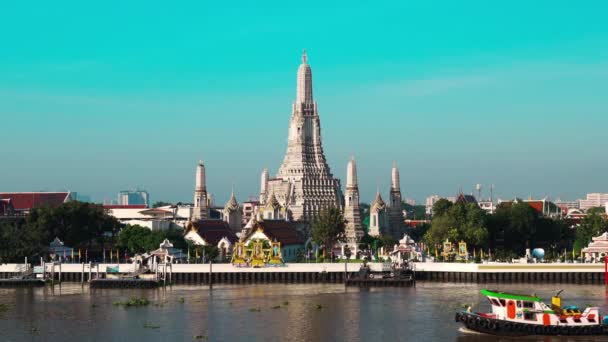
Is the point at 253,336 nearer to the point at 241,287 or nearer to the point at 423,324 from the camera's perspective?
the point at 423,324

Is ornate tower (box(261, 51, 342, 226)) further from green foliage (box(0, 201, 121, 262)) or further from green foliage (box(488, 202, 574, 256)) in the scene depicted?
green foliage (box(0, 201, 121, 262))

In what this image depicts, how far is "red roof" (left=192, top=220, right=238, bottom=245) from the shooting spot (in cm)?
10348

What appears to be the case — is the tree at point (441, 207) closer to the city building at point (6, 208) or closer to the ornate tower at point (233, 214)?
the ornate tower at point (233, 214)

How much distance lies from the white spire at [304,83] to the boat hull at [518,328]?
91.0m

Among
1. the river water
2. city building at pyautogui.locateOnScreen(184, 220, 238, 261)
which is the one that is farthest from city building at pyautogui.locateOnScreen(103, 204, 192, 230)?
the river water

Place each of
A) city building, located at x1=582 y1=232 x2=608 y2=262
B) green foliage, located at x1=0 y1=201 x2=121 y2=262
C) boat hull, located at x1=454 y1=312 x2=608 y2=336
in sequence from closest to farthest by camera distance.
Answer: boat hull, located at x1=454 y1=312 x2=608 y2=336
green foliage, located at x1=0 y1=201 x2=121 y2=262
city building, located at x1=582 y1=232 x2=608 y2=262

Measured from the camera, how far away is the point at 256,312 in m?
62.2

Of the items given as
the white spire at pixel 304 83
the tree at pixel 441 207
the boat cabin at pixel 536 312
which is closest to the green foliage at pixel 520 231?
the tree at pixel 441 207

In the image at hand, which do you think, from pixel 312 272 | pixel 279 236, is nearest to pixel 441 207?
pixel 279 236

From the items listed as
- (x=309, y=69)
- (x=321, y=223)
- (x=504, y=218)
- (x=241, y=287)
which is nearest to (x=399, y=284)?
(x=241, y=287)

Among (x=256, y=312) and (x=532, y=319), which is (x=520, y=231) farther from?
(x=532, y=319)

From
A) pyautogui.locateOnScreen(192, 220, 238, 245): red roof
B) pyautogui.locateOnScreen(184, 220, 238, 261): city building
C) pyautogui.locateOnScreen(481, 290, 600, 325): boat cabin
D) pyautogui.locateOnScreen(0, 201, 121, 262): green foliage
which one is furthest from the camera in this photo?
pyautogui.locateOnScreen(192, 220, 238, 245): red roof

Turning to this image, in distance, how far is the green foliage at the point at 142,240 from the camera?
96500 mm

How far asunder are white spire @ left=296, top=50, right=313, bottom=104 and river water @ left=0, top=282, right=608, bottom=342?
64.3 meters
